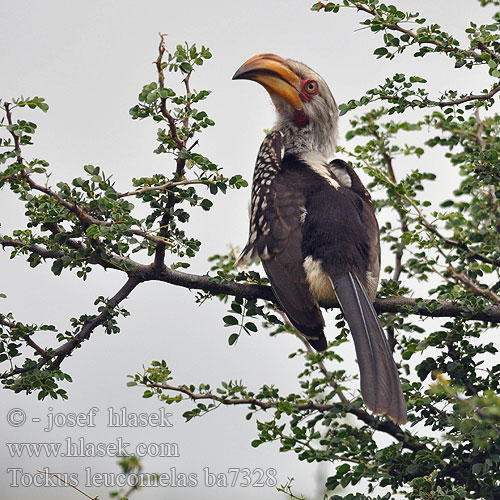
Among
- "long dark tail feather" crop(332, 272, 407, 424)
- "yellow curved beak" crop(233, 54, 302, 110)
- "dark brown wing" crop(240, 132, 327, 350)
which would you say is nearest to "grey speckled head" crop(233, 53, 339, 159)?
"yellow curved beak" crop(233, 54, 302, 110)

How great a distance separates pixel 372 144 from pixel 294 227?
82 cm

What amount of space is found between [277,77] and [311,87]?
0.25 m

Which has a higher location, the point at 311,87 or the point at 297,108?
the point at 311,87

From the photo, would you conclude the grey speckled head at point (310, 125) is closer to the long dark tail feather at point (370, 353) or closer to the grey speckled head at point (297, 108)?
the grey speckled head at point (297, 108)

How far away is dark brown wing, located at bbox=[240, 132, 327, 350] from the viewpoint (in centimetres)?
328

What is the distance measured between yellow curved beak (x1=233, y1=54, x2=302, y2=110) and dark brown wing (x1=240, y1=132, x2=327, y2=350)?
0.55 metres

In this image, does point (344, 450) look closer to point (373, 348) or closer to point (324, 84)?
point (373, 348)

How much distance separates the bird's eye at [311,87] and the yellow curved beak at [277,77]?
54 millimetres

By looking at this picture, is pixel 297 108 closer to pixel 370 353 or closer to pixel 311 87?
pixel 311 87

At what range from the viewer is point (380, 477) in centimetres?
299

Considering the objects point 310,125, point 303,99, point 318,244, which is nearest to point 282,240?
point 318,244

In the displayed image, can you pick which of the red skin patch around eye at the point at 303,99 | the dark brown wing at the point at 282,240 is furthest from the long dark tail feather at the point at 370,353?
the red skin patch around eye at the point at 303,99

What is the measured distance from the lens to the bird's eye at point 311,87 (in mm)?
4617

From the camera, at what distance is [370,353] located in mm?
3057
